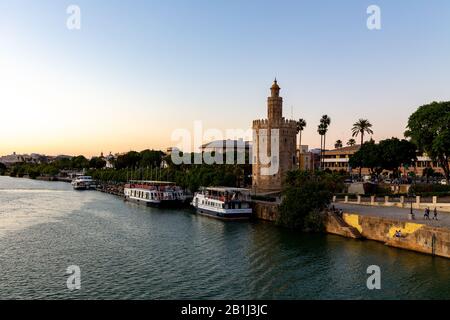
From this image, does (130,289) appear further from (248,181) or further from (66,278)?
(248,181)

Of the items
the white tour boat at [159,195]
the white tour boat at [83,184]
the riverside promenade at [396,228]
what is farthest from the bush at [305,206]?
the white tour boat at [83,184]

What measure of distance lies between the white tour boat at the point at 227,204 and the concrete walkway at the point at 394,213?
44.1 ft

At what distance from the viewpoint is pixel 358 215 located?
160 feet

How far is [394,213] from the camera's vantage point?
163 ft

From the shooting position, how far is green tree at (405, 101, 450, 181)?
62375 millimetres

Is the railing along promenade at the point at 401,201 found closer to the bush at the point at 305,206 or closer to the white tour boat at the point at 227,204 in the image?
the bush at the point at 305,206

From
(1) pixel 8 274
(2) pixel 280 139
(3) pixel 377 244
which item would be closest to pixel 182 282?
(1) pixel 8 274

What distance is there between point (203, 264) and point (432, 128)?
1743 inches

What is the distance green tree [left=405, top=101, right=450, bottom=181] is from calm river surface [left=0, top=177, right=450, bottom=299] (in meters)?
25.2

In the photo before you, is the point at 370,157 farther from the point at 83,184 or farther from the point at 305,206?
the point at 83,184

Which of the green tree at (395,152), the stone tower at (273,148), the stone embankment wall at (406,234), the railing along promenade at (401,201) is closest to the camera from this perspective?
the stone embankment wall at (406,234)

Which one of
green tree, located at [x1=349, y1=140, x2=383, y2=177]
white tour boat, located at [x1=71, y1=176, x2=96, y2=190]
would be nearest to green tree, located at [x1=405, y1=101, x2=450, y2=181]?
green tree, located at [x1=349, y1=140, x2=383, y2=177]

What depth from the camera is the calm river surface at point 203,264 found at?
1209 inches

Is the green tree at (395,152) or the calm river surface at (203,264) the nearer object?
the calm river surface at (203,264)
